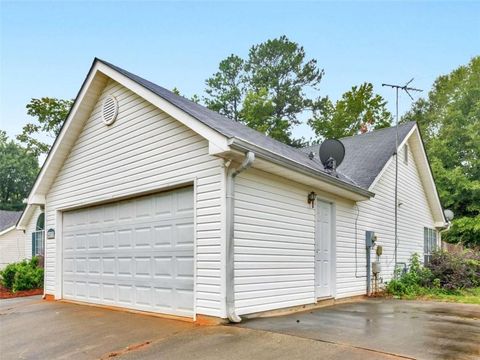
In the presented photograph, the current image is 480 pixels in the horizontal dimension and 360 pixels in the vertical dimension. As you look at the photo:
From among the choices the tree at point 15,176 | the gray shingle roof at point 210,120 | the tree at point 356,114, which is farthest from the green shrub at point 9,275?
the tree at point 15,176

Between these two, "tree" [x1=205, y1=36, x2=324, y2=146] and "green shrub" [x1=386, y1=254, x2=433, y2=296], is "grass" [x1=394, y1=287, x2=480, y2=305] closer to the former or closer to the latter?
"green shrub" [x1=386, y1=254, x2=433, y2=296]

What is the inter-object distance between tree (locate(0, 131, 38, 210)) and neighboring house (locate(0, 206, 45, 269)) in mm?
14917

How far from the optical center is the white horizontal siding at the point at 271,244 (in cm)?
598

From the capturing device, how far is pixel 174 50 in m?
14.8

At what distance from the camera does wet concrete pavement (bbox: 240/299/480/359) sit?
4434 mm

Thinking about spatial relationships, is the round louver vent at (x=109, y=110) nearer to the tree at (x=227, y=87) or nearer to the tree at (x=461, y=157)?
the tree at (x=461, y=157)

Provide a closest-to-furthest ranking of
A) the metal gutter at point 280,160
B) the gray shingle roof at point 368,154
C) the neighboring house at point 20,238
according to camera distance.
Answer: the metal gutter at point 280,160 → the gray shingle roof at point 368,154 → the neighboring house at point 20,238

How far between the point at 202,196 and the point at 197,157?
2.06 feet

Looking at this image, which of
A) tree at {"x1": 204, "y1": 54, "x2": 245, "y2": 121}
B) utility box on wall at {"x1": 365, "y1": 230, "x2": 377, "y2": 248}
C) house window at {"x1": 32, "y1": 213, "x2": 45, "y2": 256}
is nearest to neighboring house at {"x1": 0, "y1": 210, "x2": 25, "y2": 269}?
house window at {"x1": 32, "y1": 213, "x2": 45, "y2": 256}

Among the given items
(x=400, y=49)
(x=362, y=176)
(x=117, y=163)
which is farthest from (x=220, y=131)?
(x=400, y=49)

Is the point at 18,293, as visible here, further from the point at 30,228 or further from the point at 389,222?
the point at 389,222

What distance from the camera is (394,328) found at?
553 centimetres

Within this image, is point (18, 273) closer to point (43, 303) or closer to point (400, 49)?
point (43, 303)

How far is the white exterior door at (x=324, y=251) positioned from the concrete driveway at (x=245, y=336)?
813 mm
